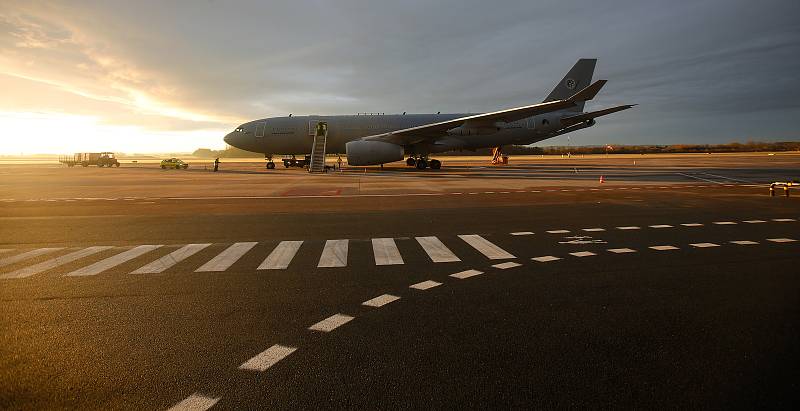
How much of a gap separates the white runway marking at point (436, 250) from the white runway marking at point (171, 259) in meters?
4.39

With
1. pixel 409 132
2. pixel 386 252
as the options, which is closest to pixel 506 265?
pixel 386 252

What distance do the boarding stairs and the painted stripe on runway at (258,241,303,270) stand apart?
88.4 feet

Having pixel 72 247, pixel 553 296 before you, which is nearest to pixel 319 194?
pixel 72 247

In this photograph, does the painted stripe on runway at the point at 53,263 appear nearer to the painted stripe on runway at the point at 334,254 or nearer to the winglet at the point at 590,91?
the painted stripe on runway at the point at 334,254

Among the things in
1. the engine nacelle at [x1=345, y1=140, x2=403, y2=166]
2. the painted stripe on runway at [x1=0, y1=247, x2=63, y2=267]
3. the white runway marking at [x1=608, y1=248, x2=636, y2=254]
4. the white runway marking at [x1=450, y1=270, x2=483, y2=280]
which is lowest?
the painted stripe on runway at [x1=0, y1=247, x2=63, y2=267]

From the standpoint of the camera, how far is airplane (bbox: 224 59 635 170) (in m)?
33.3

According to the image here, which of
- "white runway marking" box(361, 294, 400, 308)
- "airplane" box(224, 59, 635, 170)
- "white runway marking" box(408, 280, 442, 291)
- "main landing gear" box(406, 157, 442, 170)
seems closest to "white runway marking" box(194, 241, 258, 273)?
"white runway marking" box(361, 294, 400, 308)

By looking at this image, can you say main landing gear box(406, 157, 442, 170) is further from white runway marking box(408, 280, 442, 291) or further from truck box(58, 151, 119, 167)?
truck box(58, 151, 119, 167)

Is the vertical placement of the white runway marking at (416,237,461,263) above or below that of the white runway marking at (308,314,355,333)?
above

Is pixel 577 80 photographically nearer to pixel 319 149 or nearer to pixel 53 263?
pixel 319 149

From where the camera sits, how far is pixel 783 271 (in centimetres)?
633

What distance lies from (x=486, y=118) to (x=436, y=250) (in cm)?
2412

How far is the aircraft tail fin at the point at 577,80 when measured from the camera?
37.8 metres

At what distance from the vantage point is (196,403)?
9.90ft
